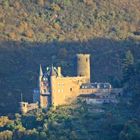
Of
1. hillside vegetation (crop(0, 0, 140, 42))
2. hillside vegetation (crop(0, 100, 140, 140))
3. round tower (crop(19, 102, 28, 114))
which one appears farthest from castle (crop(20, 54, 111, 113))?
hillside vegetation (crop(0, 0, 140, 42))

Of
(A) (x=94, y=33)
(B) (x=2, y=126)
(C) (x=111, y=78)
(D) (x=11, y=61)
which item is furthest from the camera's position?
(A) (x=94, y=33)

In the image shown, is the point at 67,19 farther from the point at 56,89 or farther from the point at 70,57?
the point at 56,89

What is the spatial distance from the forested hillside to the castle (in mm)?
2454

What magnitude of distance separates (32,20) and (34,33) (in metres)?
2.90

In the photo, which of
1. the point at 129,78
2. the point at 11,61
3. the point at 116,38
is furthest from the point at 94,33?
the point at 129,78

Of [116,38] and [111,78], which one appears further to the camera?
[116,38]

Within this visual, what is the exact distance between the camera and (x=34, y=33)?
122 m

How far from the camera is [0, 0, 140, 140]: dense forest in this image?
3915 inches

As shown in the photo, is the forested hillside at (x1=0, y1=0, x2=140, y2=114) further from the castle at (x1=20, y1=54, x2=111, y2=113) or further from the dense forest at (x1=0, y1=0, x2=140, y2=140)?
the castle at (x1=20, y1=54, x2=111, y2=113)

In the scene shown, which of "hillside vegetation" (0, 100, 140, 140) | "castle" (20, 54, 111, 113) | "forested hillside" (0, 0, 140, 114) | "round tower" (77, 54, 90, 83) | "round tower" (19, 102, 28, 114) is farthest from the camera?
"forested hillside" (0, 0, 140, 114)

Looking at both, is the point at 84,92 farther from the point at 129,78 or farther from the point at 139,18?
the point at 139,18

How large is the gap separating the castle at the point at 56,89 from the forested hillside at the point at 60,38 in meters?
2.45


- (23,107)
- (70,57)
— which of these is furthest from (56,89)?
(70,57)

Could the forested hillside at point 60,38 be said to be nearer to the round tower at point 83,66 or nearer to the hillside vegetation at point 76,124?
the round tower at point 83,66
